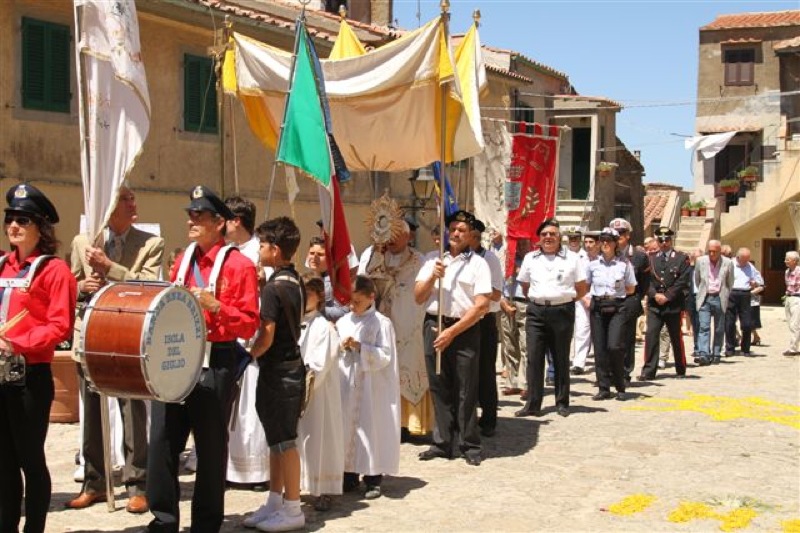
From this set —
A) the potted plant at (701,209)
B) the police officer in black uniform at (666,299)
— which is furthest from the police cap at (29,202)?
the potted plant at (701,209)

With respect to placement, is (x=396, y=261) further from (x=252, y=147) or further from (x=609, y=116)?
(x=609, y=116)

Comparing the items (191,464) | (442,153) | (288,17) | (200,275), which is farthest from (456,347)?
(288,17)

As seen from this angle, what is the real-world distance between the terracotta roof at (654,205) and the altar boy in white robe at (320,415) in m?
42.5

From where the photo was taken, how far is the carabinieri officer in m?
12.6

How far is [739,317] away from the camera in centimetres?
1950

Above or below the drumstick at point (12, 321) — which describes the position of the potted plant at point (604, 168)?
above

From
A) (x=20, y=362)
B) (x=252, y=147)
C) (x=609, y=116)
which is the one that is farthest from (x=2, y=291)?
(x=609, y=116)

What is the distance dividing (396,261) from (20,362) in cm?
410

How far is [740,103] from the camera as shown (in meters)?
44.9

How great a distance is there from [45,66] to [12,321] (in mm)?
12626

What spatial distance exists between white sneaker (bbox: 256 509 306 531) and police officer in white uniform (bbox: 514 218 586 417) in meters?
4.92

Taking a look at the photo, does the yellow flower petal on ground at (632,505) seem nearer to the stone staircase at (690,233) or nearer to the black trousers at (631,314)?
the black trousers at (631,314)

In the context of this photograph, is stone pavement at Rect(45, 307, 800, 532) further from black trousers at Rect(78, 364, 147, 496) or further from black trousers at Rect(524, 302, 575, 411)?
black trousers at Rect(524, 302, 575, 411)

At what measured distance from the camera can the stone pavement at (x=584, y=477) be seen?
22.9 ft
